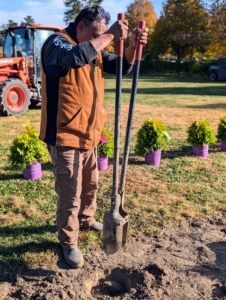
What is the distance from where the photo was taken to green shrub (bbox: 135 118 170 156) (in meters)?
5.54

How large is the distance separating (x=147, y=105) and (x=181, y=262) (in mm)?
10345

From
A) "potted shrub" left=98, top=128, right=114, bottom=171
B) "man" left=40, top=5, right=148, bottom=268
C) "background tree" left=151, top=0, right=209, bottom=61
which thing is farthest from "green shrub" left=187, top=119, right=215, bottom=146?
"background tree" left=151, top=0, right=209, bottom=61

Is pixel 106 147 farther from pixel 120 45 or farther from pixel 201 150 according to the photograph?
pixel 120 45

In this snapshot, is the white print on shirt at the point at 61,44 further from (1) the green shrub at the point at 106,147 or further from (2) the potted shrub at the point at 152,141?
(2) the potted shrub at the point at 152,141

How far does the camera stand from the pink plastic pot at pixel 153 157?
562cm

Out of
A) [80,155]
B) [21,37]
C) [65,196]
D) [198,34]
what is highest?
[198,34]

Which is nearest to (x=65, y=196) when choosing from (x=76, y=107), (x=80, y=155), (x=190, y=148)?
(x=80, y=155)

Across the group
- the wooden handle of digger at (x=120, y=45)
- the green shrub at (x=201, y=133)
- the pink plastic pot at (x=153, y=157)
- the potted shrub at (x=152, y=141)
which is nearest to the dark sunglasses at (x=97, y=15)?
the wooden handle of digger at (x=120, y=45)

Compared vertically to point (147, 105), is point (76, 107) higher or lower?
higher

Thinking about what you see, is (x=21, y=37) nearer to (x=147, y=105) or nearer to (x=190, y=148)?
(x=147, y=105)

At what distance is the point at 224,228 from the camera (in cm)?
376

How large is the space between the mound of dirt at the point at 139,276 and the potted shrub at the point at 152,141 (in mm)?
2249

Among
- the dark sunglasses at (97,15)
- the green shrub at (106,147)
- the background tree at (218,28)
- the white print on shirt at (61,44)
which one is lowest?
the green shrub at (106,147)

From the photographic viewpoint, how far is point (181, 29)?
41.6 meters
